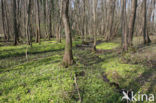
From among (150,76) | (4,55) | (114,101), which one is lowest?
(114,101)

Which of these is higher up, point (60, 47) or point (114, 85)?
point (60, 47)

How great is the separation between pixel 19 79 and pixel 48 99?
3.15 m

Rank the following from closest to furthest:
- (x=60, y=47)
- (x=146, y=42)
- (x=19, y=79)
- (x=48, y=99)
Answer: (x=48, y=99), (x=19, y=79), (x=146, y=42), (x=60, y=47)

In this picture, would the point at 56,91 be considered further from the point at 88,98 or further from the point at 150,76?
the point at 150,76

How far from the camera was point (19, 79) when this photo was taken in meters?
7.79

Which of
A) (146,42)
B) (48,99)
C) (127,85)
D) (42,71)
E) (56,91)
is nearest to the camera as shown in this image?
Answer: (48,99)

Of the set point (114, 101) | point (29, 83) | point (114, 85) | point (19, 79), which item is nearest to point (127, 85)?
point (114, 85)

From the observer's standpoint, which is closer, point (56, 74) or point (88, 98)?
point (88, 98)

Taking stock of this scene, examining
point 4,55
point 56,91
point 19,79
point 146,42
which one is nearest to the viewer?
point 56,91

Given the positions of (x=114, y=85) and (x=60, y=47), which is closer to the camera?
(x=114, y=85)

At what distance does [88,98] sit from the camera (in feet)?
19.4

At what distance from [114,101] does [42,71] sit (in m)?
5.44

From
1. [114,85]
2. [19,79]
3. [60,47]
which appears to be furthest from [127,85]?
[60,47]

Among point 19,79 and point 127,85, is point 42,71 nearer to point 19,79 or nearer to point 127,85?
point 19,79
